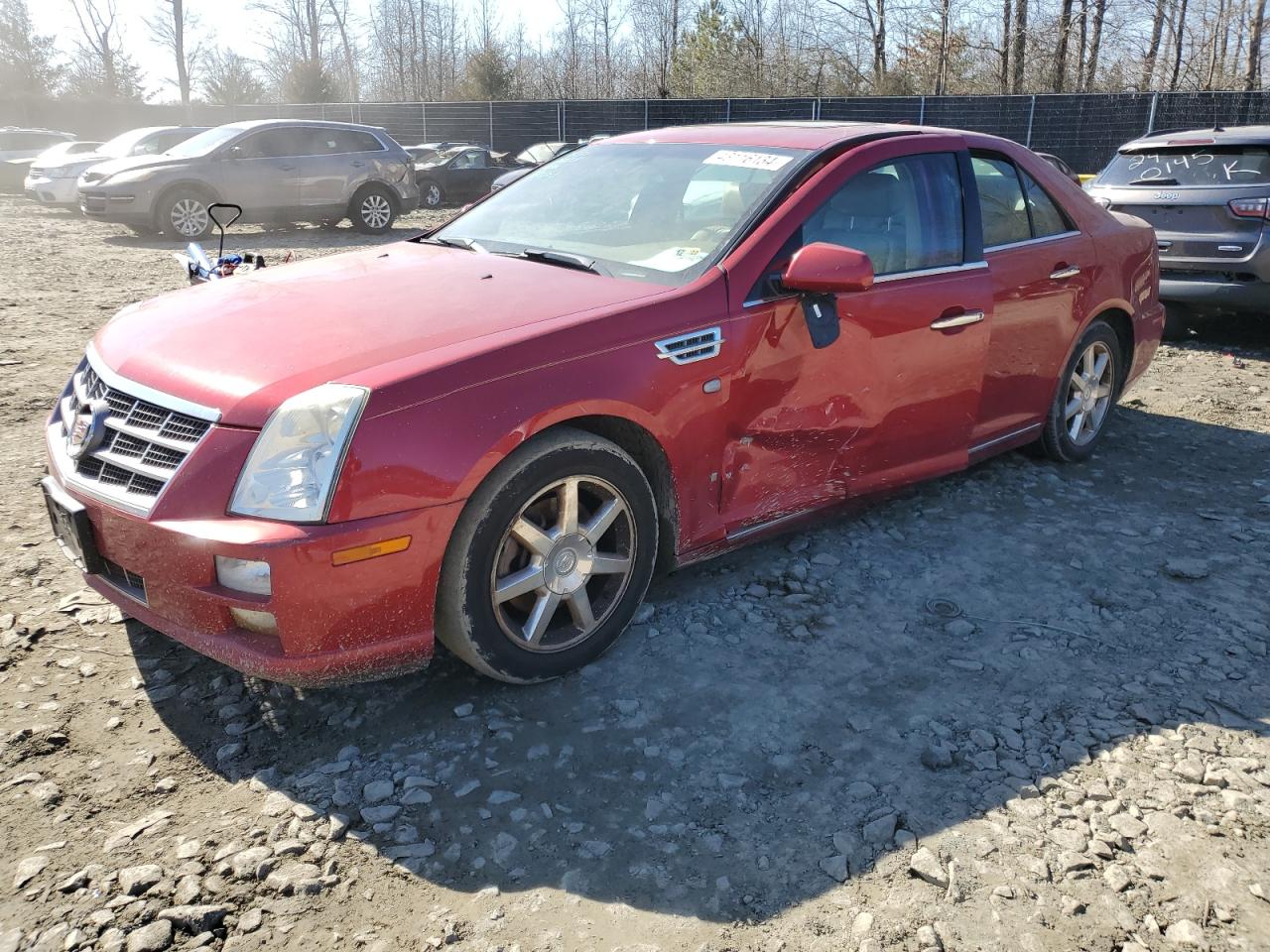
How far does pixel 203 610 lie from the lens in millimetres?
2633

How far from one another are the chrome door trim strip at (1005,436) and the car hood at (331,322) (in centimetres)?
196

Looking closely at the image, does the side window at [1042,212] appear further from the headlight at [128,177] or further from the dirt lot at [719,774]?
the headlight at [128,177]

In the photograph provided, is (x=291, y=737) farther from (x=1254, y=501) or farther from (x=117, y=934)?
(x=1254, y=501)

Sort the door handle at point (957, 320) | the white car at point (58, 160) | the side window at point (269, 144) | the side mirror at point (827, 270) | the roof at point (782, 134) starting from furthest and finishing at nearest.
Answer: the white car at point (58, 160) → the side window at point (269, 144) → the door handle at point (957, 320) → the roof at point (782, 134) → the side mirror at point (827, 270)

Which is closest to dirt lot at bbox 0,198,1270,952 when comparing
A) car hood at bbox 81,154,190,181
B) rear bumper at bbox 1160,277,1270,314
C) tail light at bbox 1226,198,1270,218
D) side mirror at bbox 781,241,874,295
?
side mirror at bbox 781,241,874,295

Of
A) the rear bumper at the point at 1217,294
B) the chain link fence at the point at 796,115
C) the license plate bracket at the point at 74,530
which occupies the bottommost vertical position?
the license plate bracket at the point at 74,530

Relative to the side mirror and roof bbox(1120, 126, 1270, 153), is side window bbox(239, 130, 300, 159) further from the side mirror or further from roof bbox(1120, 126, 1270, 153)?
the side mirror

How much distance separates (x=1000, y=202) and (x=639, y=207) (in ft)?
5.74

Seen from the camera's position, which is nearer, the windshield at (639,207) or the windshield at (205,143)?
the windshield at (639,207)

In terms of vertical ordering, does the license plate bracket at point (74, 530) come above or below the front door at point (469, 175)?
below

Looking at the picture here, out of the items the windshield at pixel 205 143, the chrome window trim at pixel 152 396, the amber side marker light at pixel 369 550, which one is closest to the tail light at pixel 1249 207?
the amber side marker light at pixel 369 550

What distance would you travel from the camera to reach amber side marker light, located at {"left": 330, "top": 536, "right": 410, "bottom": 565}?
257 centimetres

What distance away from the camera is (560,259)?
12.0 feet

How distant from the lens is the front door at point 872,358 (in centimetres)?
350
